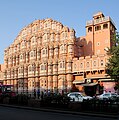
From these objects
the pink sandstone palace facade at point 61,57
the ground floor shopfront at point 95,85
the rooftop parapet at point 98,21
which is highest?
the rooftop parapet at point 98,21

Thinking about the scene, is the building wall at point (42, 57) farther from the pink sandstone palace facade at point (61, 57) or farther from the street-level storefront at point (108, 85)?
the street-level storefront at point (108, 85)

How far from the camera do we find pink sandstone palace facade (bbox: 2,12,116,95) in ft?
174

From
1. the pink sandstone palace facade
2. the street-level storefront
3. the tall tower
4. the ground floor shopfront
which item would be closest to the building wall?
the pink sandstone palace facade

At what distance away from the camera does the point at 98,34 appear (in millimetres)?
57469

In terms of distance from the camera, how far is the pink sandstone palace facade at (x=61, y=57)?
53031 mm

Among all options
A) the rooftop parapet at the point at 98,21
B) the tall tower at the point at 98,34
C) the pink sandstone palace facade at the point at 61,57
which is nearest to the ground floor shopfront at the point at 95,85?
the pink sandstone palace facade at the point at 61,57

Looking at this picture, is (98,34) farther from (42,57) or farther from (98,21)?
(42,57)

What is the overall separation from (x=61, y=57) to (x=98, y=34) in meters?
10.5

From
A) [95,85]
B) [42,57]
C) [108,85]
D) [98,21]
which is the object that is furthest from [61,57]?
[108,85]

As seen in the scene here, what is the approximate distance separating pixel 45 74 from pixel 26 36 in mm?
14884

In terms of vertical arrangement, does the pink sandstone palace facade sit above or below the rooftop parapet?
below

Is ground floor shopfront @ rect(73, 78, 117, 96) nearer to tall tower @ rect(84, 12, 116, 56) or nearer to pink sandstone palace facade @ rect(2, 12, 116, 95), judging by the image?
pink sandstone palace facade @ rect(2, 12, 116, 95)

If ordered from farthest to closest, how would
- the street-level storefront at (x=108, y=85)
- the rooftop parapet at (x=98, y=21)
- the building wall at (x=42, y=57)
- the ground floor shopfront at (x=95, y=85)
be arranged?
the building wall at (x=42, y=57) < the rooftop parapet at (x=98, y=21) < the ground floor shopfront at (x=95, y=85) < the street-level storefront at (x=108, y=85)

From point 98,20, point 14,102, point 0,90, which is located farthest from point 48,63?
point 14,102
